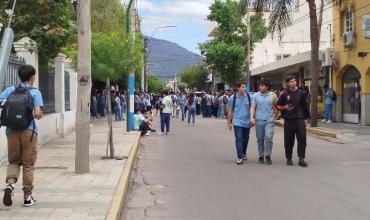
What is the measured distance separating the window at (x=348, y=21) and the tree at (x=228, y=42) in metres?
21.5

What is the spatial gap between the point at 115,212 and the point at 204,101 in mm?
33722

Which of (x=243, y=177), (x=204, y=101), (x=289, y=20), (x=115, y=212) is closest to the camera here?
(x=115, y=212)

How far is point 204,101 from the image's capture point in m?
41.0

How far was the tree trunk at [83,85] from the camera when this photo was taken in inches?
416

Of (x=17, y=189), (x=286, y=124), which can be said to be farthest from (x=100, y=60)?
(x=17, y=189)

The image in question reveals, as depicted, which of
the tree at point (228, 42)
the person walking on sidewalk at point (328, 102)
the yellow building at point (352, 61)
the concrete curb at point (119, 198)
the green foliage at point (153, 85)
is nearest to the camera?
the concrete curb at point (119, 198)

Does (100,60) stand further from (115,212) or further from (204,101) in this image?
(204,101)

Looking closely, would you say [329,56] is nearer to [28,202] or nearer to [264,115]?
[264,115]

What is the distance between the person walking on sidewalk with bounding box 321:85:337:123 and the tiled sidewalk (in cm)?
1554

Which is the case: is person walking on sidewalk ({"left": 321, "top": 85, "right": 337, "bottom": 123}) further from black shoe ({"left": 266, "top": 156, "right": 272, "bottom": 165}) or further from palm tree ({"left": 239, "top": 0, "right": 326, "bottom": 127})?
black shoe ({"left": 266, "top": 156, "right": 272, "bottom": 165})

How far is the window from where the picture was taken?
90.5 feet

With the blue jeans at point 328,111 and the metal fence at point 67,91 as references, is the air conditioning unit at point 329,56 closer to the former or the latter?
the blue jeans at point 328,111

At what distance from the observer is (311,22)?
978 inches

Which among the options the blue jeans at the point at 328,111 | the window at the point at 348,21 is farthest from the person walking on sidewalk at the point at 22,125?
the blue jeans at the point at 328,111
